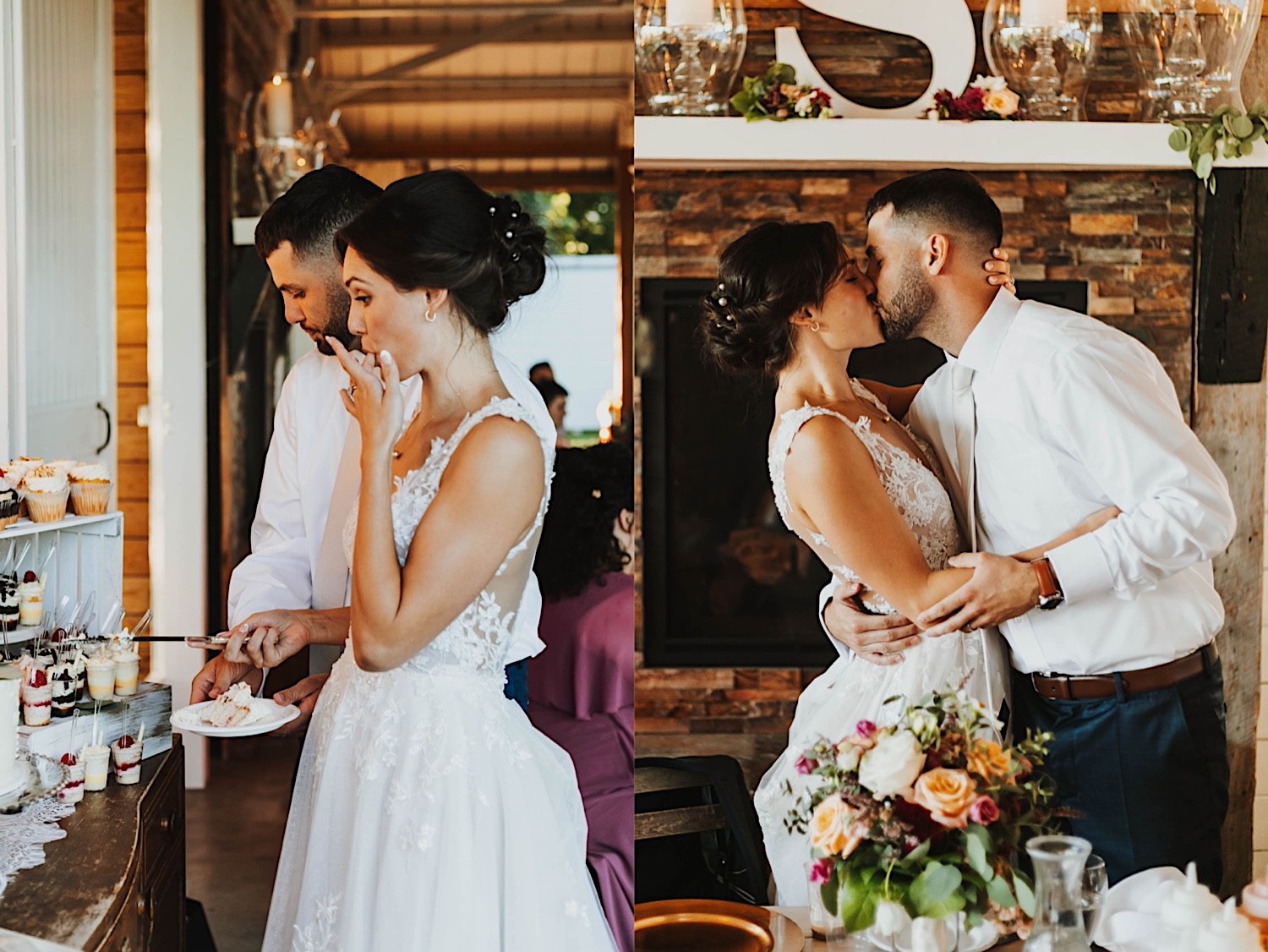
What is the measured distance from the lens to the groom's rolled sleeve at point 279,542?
1856 mm

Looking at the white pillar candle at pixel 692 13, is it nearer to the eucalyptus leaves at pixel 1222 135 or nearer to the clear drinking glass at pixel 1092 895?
the eucalyptus leaves at pixel 1222 135

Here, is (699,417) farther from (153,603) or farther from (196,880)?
(196,880)

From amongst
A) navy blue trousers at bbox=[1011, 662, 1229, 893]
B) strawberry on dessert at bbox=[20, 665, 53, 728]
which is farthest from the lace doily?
navy blue trousers at bbox=[1011, 662, 1229, 893]

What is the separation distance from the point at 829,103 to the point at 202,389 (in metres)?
1.12

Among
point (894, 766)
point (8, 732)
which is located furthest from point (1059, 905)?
point (8, 732)

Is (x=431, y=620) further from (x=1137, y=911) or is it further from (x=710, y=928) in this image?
(x=1137, y=911)

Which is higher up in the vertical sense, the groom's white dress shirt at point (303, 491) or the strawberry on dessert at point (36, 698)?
the groom's white dress shirt at point (303, 491)

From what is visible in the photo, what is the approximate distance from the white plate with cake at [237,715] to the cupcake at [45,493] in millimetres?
361

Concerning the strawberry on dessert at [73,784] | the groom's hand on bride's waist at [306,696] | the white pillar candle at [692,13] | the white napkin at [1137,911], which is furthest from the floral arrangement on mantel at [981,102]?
the strawberry on dessert at [73,784]

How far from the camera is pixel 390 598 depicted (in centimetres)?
173

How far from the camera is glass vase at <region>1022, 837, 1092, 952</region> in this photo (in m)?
1.66

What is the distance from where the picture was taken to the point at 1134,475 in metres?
1.88

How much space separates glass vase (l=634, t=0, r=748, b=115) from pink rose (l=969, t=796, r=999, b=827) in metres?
1.18

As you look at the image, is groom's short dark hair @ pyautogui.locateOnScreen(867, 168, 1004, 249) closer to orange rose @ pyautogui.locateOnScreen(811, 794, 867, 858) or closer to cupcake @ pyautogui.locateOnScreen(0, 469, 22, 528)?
orange rose @ pyautogui.locateOnScreen(811, 794, 867, 858)
